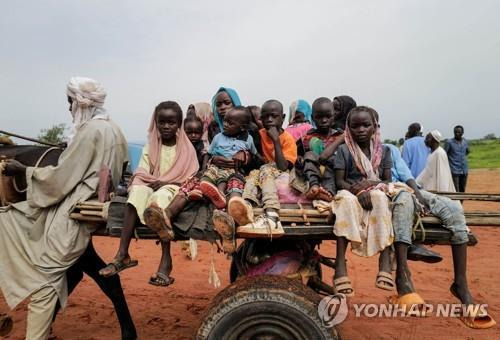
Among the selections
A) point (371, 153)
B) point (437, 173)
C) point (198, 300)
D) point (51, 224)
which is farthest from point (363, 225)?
point (437, 173)

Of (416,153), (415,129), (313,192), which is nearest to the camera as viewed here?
(313,192)

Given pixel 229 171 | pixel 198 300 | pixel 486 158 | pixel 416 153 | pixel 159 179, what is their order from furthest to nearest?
pixel 486 158 < pixel 416 153 < pixel 198 300 < pixel 229 171 < pixel 159 179

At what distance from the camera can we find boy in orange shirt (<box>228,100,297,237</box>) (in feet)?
8.36

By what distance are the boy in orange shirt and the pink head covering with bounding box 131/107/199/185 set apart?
0.52 meters

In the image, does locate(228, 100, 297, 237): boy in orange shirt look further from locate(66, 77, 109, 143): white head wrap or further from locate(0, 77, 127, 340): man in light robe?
locate(66, 77, 109, 143): white head wrap

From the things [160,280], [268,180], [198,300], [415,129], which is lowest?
[198,300]

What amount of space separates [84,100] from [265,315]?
2.37 meters

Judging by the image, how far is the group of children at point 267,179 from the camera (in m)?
2.57

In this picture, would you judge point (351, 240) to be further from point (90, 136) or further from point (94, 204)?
point (90, 136)

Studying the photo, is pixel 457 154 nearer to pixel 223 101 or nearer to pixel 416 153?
pixel 416 153

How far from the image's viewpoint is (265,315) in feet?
8.26

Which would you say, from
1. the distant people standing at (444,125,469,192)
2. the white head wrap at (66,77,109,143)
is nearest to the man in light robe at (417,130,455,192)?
the distant people standing at (444,125,469,192)

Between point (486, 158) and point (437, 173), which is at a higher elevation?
point (437, 173)

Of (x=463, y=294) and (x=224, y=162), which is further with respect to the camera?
(x=224, y=162)
